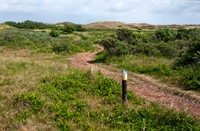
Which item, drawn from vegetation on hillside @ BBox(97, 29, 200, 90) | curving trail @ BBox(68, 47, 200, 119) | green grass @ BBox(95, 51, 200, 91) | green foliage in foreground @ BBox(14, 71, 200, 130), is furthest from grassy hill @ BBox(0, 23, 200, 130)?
vegetation on hillside @ BBox(97, 29, 200, 90)

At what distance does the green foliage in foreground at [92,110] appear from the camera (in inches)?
291

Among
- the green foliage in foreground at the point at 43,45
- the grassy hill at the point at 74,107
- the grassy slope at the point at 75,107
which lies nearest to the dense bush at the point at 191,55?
the grassy hill at the point at 74,107

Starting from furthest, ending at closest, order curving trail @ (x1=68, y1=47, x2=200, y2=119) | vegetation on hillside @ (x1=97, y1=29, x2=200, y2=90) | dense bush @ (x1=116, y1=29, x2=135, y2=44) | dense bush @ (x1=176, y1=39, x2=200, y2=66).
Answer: dense bush @ (x1=116, y1=29, x2=135, y2=44)
dense bush @ (x1=176, y1=39, x2=200, y2=66)
vegetation on hillside @ (x1=97, y1=29, x2=200, y2=90)
curving trail @ (x1=68, y1=47, x2=200, y2=119)

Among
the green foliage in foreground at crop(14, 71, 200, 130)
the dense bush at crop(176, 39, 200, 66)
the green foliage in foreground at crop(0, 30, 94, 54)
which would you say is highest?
the dense bush at crop(176, 39, 200, 66)

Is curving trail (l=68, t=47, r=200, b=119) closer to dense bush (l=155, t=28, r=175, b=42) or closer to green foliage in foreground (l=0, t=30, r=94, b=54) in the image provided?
green foliage in foreground (l=0, t=30, r=94, b=54)

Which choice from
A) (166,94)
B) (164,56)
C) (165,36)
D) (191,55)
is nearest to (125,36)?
(165,36)

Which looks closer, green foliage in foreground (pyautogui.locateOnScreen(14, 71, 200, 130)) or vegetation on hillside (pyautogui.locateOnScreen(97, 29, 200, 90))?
green foliage in foreground (pyautogui.locateOnScreen(14, 71, 200, 130))

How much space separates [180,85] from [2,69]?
22.1ft

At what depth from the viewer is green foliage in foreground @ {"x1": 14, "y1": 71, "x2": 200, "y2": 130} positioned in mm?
7398

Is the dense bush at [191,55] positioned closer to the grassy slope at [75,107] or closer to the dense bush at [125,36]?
the grassy slope at [75,107]

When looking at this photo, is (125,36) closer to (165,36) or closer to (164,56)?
(165,36)

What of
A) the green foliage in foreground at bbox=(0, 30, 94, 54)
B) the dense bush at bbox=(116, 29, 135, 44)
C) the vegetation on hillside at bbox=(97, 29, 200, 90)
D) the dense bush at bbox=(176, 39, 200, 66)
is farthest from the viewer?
the green foliage in foreground at bbox=(0, 30, 94, 54)

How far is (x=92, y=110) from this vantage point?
27.7 feet

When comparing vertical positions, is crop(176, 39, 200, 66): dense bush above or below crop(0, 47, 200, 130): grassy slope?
above
